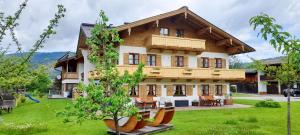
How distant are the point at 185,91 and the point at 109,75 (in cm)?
2106

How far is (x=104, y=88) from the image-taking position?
959cm

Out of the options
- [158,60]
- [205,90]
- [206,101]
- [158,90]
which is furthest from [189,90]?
[158,60]

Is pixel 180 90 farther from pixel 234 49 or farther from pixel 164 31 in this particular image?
pixel 234 49

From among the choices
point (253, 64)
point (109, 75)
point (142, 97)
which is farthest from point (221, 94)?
point (109, 75)

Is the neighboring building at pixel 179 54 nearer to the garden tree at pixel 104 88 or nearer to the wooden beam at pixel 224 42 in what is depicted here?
the wooden beam at pixel 224 42

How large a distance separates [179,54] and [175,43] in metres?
2.22

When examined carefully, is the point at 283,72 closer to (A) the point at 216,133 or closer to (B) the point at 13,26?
(A) the point at 216,133

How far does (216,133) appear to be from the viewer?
41.6ft

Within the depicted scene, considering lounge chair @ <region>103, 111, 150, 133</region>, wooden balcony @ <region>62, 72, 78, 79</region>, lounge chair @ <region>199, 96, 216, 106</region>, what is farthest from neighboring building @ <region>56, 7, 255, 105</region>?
lounge chair @ <region>103, 111, 150, 133</region>

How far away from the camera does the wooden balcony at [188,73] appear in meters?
25.9

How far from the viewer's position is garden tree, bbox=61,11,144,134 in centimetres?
908

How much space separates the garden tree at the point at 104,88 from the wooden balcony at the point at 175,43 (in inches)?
667

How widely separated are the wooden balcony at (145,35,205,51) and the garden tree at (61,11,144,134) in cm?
1694

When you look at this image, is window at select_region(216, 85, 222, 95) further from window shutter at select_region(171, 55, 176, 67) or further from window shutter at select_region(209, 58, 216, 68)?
window shutter at select_region(171, 55, 176, 67)
